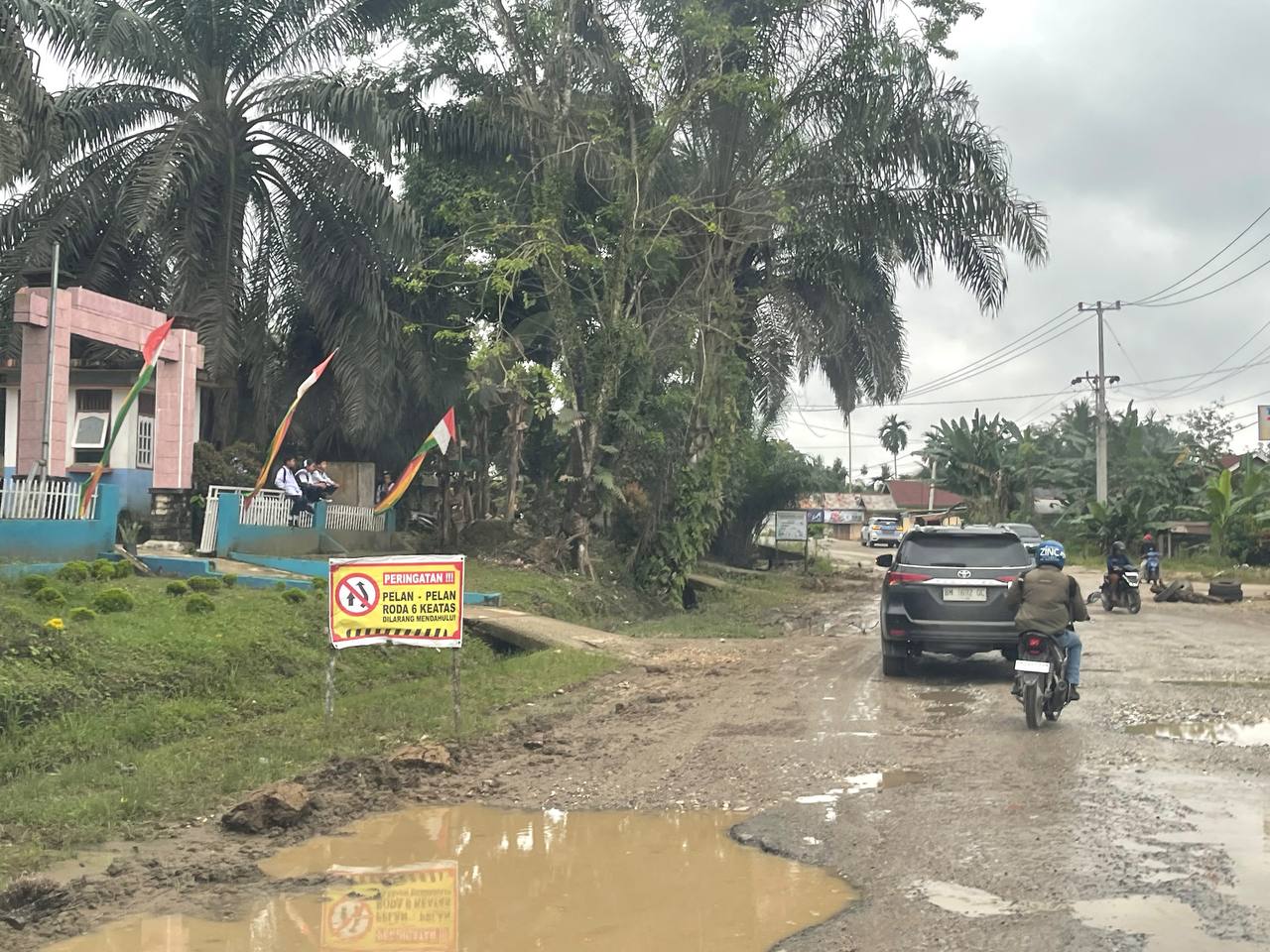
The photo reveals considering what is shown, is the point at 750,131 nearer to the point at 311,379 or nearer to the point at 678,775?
the point at 311,379

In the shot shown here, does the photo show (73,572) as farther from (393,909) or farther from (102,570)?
(393,909)

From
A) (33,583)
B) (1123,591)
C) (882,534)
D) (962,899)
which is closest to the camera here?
(962,899)

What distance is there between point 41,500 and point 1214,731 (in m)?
12.9

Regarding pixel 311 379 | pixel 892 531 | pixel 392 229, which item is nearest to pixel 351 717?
pixel 311 379

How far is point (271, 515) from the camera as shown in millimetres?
20500

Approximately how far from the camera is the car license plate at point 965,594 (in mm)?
13078

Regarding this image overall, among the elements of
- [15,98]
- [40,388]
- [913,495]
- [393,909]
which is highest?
[15,98]

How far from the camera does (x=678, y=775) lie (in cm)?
835

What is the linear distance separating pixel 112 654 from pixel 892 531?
68144mm

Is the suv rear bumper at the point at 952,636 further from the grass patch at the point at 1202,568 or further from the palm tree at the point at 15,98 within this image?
the grass patch at the point at 1202,568

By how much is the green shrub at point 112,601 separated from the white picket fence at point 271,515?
6.04 m

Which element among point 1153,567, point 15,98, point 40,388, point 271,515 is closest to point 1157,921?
point 40,388

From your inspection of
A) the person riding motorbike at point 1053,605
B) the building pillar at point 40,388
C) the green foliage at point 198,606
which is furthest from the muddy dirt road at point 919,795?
the building pillar at point 40,388

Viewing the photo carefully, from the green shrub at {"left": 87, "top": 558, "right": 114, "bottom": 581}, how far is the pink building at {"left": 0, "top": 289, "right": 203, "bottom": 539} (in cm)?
263
